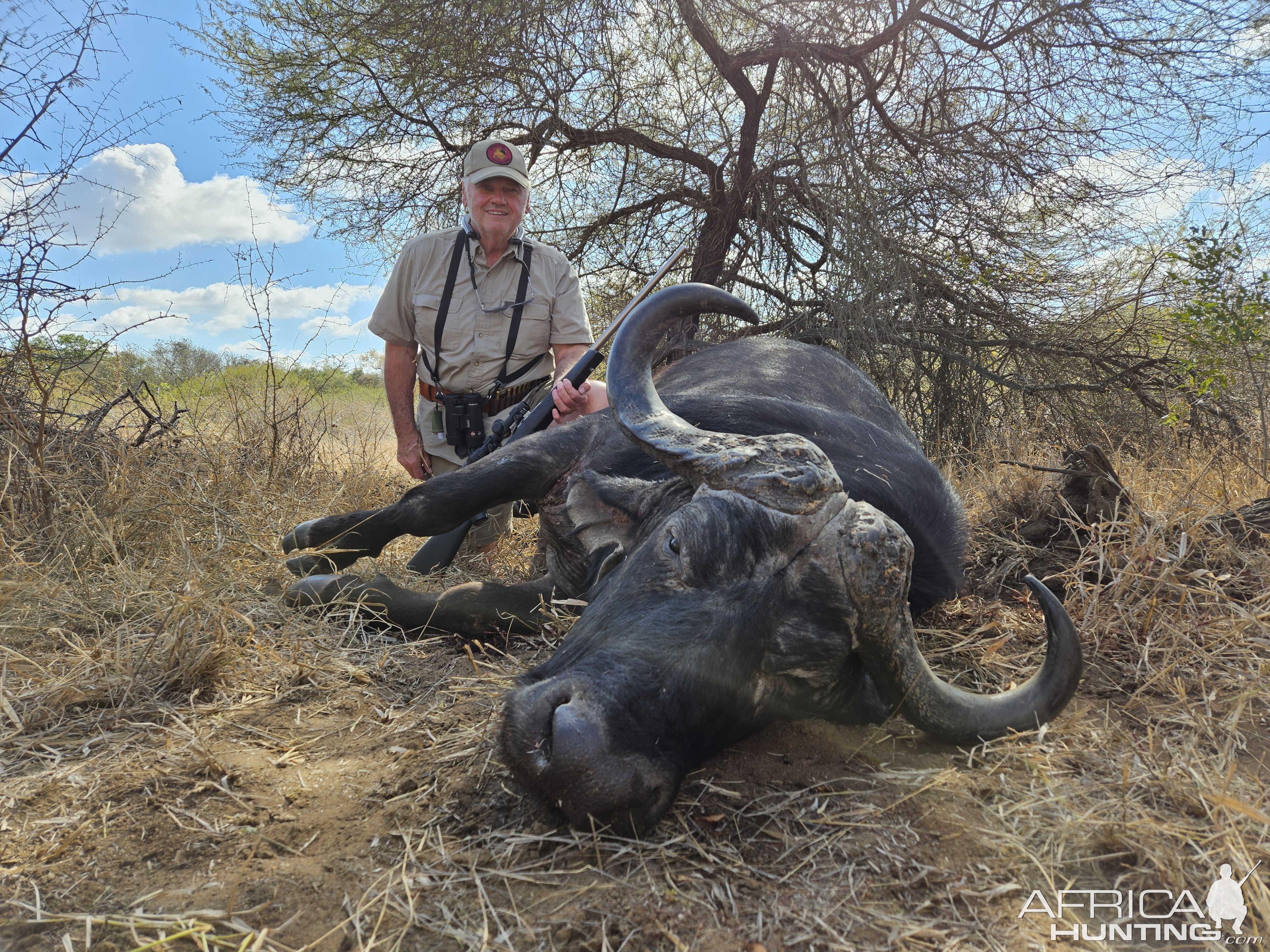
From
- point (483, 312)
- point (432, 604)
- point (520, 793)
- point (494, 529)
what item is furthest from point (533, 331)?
point (520, 793)

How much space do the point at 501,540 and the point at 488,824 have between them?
3.31 m

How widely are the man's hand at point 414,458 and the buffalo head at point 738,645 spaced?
3.27 metres

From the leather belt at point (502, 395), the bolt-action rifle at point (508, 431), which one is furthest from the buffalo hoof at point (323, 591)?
the leather belt at point (502, 395)

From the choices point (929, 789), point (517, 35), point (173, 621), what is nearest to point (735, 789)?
point (929, 789)

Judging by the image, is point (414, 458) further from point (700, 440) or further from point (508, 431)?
point (700, 440)

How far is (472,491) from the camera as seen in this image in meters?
3.25

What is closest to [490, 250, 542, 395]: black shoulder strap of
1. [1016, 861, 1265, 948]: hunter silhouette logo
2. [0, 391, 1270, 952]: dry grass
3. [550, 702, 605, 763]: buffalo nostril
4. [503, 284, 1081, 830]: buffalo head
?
[0, 391, 1270, 952]: dry grass

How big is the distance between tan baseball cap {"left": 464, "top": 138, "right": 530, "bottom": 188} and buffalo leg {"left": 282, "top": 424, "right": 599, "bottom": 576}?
2.45 metres

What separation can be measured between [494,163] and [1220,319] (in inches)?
214

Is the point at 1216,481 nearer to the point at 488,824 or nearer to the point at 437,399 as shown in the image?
the point at 488,824

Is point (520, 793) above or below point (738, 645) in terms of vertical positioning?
below

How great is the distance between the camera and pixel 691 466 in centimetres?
221

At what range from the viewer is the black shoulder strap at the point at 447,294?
16.4 ft

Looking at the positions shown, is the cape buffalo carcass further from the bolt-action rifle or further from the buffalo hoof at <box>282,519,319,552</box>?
the bolt-action rifle
